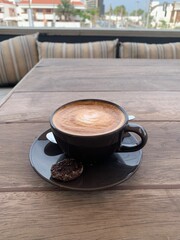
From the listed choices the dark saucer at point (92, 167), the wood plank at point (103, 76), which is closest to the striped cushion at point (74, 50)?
the wood plank at point (103, 76)

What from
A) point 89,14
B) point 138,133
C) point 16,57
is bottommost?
point 16,57

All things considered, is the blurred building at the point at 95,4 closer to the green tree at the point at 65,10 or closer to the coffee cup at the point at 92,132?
the green tree at the point at 65,10

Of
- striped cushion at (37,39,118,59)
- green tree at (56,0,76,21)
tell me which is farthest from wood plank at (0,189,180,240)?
green tree at (56,0,76,21)

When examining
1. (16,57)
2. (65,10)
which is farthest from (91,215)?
(65,10)

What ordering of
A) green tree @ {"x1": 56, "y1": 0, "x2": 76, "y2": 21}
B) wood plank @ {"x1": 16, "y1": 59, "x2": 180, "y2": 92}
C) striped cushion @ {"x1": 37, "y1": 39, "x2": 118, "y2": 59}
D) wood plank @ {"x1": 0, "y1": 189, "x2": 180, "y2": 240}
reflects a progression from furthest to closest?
green tree @ {"x1": 56, "y1": 0, "x2": 76, "y2": 21}
striped cushion @ {"x1": 37, "y1": 39, "x2": 118, "y2": 59}
wood plank @ {"x1": 16, "y1": 59, "x2": 180, "y2": 92}
wood plank @ {"x1": 0, "y1": 189, "x2": 180, "y2": 240}

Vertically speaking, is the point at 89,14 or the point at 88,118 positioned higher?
the point at 89,14

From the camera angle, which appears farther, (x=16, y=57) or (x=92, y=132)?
(x=16, y=57)

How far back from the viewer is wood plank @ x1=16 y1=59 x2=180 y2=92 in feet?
3.00

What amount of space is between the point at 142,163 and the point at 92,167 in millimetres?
112

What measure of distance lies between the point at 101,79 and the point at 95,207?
2.31 feet

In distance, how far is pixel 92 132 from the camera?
43cm

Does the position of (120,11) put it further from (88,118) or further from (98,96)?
(88,118)

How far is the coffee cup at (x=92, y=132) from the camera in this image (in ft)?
1.34

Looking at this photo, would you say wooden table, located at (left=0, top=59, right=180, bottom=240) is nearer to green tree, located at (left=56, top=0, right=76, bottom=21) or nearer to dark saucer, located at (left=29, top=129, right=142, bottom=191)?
dark saucer, located at (left=29, top=129, right=142, bottom=191)
